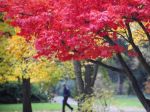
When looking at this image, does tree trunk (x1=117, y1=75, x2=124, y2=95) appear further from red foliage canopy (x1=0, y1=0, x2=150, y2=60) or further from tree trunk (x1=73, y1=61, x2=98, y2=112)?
red foliage canopy (x1=0, y1=0, x2=150, y2=60)

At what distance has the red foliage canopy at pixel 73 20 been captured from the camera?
8.72 metres

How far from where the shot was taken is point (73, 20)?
30.7 feet

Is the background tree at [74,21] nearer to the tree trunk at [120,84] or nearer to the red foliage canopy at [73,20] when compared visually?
the red foliage canopy at [73,20]

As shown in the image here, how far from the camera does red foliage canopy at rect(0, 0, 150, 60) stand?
872 cm

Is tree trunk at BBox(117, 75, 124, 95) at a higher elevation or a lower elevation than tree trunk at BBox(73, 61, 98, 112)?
lower

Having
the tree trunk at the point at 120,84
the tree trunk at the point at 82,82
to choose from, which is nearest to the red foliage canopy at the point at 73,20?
the tree trunk at the point at 82,82

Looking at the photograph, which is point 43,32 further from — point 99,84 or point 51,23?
point 99,84

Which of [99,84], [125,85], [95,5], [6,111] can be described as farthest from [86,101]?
[125,85]

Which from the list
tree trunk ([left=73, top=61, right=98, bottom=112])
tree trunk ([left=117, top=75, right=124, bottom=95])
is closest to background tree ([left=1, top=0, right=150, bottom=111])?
tree trunk ([left=73, top=61, right=98, bottom=112])

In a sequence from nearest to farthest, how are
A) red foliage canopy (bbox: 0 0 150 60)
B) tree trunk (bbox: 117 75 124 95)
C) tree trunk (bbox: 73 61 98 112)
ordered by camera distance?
red foliage canopy (bbox: 0 0 150 60) < tree trunk (bbox: 73 61 98 112) < tree trunk (bbox: 117 75 124 95)

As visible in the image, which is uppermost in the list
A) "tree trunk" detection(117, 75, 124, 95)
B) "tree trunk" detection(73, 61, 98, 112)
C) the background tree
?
the background tree

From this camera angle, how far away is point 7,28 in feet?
65.3

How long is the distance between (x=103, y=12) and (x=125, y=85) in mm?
46632

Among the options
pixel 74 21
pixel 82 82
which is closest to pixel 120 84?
pixel 82 82
